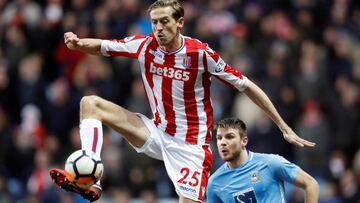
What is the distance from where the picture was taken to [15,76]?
1853 centimetres

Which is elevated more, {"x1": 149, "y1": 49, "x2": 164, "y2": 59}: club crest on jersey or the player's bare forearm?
{"x1": 149, "y1": 49, "x2": 164, "y2": 59}: club crest on jersey

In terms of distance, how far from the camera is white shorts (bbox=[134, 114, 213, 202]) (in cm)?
1084

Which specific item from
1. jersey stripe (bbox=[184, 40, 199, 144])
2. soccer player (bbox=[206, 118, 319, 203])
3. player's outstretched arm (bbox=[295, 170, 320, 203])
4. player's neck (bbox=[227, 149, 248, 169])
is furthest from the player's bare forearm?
jersey stripe (bbox=[184, 40, 199, 144])

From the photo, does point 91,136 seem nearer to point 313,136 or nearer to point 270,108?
point 270,108

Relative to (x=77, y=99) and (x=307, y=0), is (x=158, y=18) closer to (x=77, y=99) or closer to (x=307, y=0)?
(x=77, y=99)

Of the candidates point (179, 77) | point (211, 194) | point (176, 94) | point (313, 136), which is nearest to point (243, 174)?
point (211, 194)

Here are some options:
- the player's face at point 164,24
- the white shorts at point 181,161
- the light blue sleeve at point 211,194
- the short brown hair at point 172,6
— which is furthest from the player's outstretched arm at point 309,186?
the short brown hair at point 172,6

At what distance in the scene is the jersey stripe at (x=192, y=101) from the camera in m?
10.7

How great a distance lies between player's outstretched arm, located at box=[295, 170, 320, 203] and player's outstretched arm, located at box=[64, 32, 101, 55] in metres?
2.34

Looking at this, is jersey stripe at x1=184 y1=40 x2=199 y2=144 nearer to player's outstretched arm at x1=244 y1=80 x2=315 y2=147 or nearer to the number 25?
the number 25

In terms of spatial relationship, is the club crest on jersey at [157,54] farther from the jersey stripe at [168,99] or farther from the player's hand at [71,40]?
the player's hand at [71,40]

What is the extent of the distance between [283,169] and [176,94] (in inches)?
51.4

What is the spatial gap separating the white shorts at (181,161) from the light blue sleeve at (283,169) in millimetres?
732

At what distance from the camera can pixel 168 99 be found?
10.8m
